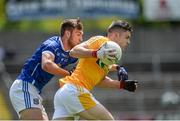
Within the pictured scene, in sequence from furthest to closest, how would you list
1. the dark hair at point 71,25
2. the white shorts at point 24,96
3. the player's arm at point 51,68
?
1. the white shorts at point 24,96
2. the dark hair at point 71,25
3. the player's arm at point 51,68

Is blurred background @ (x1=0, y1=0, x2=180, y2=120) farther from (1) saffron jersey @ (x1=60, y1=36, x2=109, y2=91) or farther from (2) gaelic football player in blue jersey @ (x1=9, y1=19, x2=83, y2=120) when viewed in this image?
(1) saffron jersey @ (x1=60, y1=36, x2=109, y2=91)

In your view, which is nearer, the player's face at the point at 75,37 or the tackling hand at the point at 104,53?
the tackling hand at the point at 104,53

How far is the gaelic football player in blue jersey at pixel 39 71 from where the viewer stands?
9.59m

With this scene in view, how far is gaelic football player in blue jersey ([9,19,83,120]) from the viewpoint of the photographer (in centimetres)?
959

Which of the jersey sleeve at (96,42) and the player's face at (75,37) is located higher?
the jersey sleeve at (96,42)

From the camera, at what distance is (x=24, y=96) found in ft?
31.7

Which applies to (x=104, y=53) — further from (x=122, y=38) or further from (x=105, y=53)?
(x=122, y=38)

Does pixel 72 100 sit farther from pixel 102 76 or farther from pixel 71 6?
pixel 71 6

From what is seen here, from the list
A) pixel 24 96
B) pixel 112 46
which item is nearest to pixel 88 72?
pixel 112 46

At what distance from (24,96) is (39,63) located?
431mm

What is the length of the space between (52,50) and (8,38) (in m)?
14.8

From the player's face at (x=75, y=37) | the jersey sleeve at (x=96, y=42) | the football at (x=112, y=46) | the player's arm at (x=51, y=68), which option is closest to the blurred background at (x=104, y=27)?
the player's face at (x=75, y=37)

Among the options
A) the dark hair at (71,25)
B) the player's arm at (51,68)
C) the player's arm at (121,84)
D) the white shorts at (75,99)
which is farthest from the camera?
the dark hair at (71,25)

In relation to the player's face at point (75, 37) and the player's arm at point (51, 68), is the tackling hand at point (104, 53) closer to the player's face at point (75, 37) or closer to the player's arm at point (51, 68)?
the player's arm at point (51, 68)
